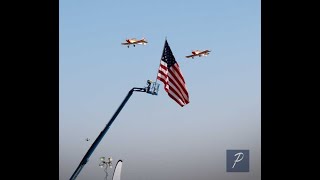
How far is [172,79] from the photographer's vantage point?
32.4 m

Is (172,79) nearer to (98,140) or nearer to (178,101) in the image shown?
(178,101)

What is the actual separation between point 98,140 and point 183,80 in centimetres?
742

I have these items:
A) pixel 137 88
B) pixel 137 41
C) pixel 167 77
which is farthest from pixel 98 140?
pixel 137 41

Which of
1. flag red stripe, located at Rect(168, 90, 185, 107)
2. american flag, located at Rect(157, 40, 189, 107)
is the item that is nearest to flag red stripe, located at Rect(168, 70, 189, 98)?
american flag, located at Rect(157, 40, 189, 107)

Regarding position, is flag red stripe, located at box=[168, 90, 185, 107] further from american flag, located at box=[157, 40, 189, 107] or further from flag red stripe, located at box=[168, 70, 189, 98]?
flag red stripe, located at box=[168, 70, 189, 98]

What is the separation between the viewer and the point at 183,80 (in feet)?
106

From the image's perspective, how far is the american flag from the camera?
31.6 m

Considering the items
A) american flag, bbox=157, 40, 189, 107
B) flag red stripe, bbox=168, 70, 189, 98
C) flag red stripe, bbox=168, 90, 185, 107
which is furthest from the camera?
flag red stripe, bbox=168, 70, 189, 98

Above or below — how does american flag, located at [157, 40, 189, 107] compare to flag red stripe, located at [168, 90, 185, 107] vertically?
above

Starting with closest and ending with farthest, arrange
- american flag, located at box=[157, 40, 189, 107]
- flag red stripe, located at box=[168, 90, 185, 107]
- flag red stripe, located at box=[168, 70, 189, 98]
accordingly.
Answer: flag red stripe, located at box=[168, 90, 185, 107], american flag, located at box=[157, 40, 189, 107], flag red stripe, located at box=[168, 70, 189, 98]

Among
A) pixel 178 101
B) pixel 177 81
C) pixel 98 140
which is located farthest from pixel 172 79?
pixel 98 140

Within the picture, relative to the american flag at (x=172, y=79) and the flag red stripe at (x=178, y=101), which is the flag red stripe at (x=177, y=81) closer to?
the american flag at (x=172, y=79)

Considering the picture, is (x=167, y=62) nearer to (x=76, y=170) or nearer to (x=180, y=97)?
(x=180, y=97)
